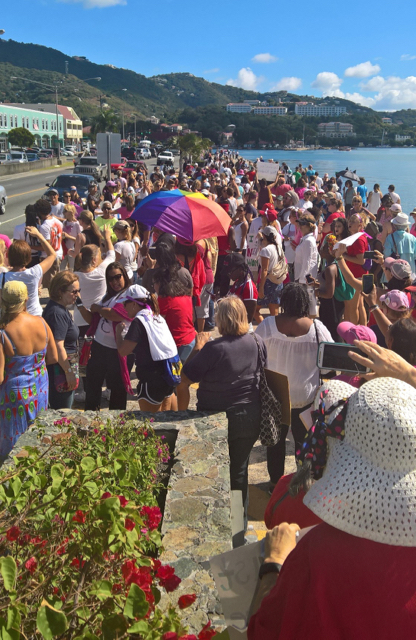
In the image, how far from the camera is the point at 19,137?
265ft

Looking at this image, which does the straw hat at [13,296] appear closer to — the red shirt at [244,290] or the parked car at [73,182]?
the red shirt at [244,290]

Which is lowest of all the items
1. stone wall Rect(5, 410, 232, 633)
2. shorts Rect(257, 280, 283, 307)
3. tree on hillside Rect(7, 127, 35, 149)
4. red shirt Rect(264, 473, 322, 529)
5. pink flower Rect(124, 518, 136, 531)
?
stone wall Rect(5, 410, 232, 633)

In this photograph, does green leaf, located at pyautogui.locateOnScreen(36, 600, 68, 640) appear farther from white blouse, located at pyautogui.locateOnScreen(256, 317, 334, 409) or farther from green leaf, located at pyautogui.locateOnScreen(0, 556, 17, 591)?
white blouse, located at pyautogui.locateOnScreen(256, 317, 334, 409)

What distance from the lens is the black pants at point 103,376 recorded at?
17.0ft

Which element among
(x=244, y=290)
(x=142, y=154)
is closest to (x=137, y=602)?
(x=244, y=290)

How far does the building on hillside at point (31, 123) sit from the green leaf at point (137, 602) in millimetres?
89293

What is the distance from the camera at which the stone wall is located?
8.34ft

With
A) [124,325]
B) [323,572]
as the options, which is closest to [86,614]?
[323,572]

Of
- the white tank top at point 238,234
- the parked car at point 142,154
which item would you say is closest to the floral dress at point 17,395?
the white tank top at point 238,234

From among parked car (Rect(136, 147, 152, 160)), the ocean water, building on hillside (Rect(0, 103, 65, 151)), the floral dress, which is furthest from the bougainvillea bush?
building on hillside (Rect(0, 103, 65, 151))

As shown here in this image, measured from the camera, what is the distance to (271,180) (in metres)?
19.6

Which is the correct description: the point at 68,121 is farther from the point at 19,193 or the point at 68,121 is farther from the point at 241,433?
the point at 241,433

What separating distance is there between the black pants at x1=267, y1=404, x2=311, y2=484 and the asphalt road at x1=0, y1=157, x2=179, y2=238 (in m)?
14.6

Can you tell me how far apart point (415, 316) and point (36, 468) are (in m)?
3.74
